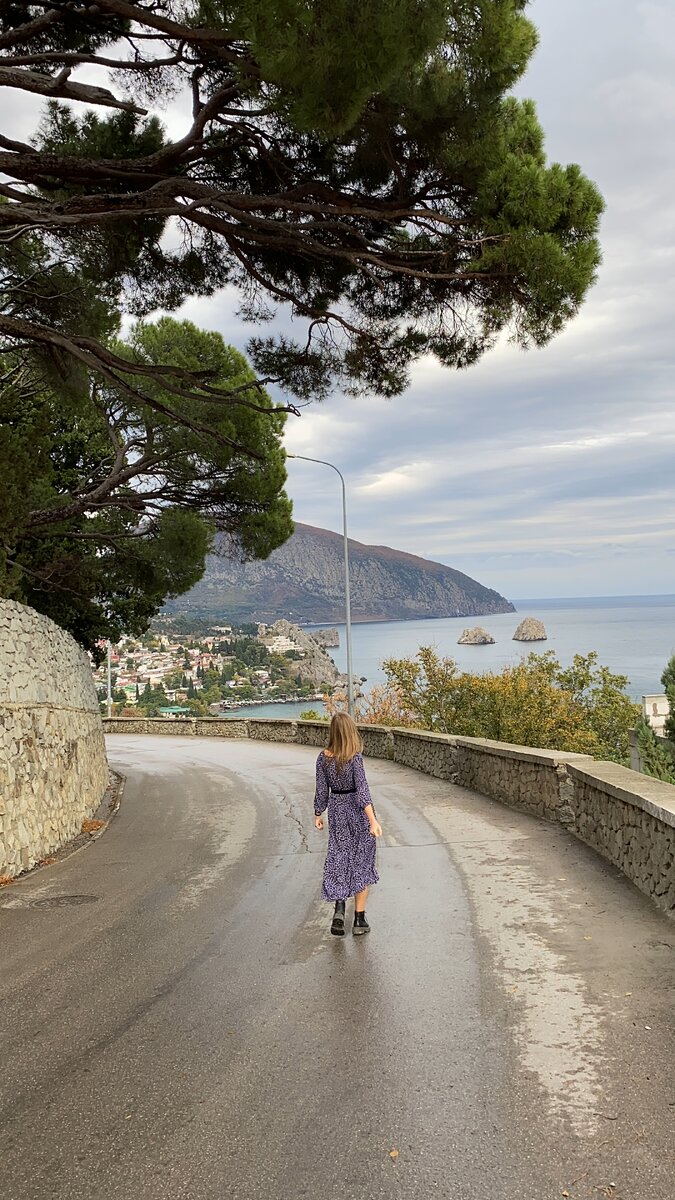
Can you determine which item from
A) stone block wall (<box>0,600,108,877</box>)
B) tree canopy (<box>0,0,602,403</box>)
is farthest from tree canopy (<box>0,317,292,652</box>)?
tree canopy (<box>0,0,602,403</box>)

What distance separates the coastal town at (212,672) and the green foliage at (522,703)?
22023 millimetres

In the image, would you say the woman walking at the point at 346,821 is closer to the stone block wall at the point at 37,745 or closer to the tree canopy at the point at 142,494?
the stone block wall at the point at 37,745

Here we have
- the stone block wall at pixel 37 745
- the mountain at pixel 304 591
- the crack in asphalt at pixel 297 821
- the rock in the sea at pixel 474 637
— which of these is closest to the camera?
the stone block wall at pixel 37 745

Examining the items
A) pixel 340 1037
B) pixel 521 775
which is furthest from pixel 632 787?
pixel 521 775

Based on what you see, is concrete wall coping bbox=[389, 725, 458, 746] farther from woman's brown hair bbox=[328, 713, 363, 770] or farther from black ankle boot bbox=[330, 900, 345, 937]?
black ankle boot bbox=[330, 900, 345, 937]

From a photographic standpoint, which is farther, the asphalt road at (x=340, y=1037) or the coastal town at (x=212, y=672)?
the coastal town at (x=212, y=672)

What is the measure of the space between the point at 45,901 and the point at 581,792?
5.61 metres

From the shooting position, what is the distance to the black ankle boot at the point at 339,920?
645 cm

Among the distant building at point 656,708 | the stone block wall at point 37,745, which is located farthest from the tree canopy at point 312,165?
the distant building at point 656,708

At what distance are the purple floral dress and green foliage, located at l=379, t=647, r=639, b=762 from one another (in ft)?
83.8

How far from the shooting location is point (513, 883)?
795cm

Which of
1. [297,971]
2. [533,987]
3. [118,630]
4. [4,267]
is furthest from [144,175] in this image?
[118,630]

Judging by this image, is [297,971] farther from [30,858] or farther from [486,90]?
[486,90]

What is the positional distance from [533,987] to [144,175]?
752 centimetres
